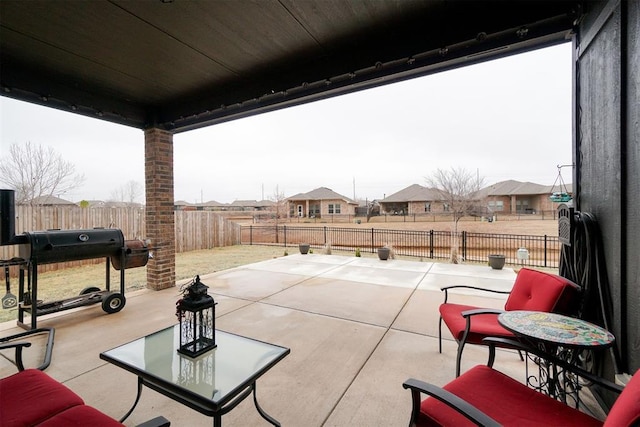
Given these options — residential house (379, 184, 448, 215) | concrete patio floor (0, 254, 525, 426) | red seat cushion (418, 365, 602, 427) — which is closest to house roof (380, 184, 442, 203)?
residential house (379, 184, 448, 215)

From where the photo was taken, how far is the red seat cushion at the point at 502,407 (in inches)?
45.7

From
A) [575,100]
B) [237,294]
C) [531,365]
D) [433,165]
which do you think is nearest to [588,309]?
[531,365]

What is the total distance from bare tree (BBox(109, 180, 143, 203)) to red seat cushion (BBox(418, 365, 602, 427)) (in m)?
22.3

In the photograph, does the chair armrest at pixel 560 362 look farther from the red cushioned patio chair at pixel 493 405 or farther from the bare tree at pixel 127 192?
the bare tree at pixel 127 192

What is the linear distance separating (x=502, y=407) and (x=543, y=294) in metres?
1.17

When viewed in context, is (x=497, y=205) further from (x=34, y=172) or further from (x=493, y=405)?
(x=34, y=172)

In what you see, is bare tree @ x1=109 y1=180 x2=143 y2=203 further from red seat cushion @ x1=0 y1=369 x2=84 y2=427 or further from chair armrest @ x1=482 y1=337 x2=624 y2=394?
chair armrest @ x1=482 y1=337 x2=624 y2=394

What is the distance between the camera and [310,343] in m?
2.74

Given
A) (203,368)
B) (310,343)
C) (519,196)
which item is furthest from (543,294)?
(519,196)

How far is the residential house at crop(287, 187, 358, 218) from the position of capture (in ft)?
96.4

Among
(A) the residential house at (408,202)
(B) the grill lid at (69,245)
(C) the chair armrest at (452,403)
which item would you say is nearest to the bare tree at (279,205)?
(A) the residential house at (408,202)

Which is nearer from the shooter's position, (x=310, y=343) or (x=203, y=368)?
(x=203, y=368)

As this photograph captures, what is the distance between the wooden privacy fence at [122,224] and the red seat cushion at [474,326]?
448 centimetres

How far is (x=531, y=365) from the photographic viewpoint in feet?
7.76
